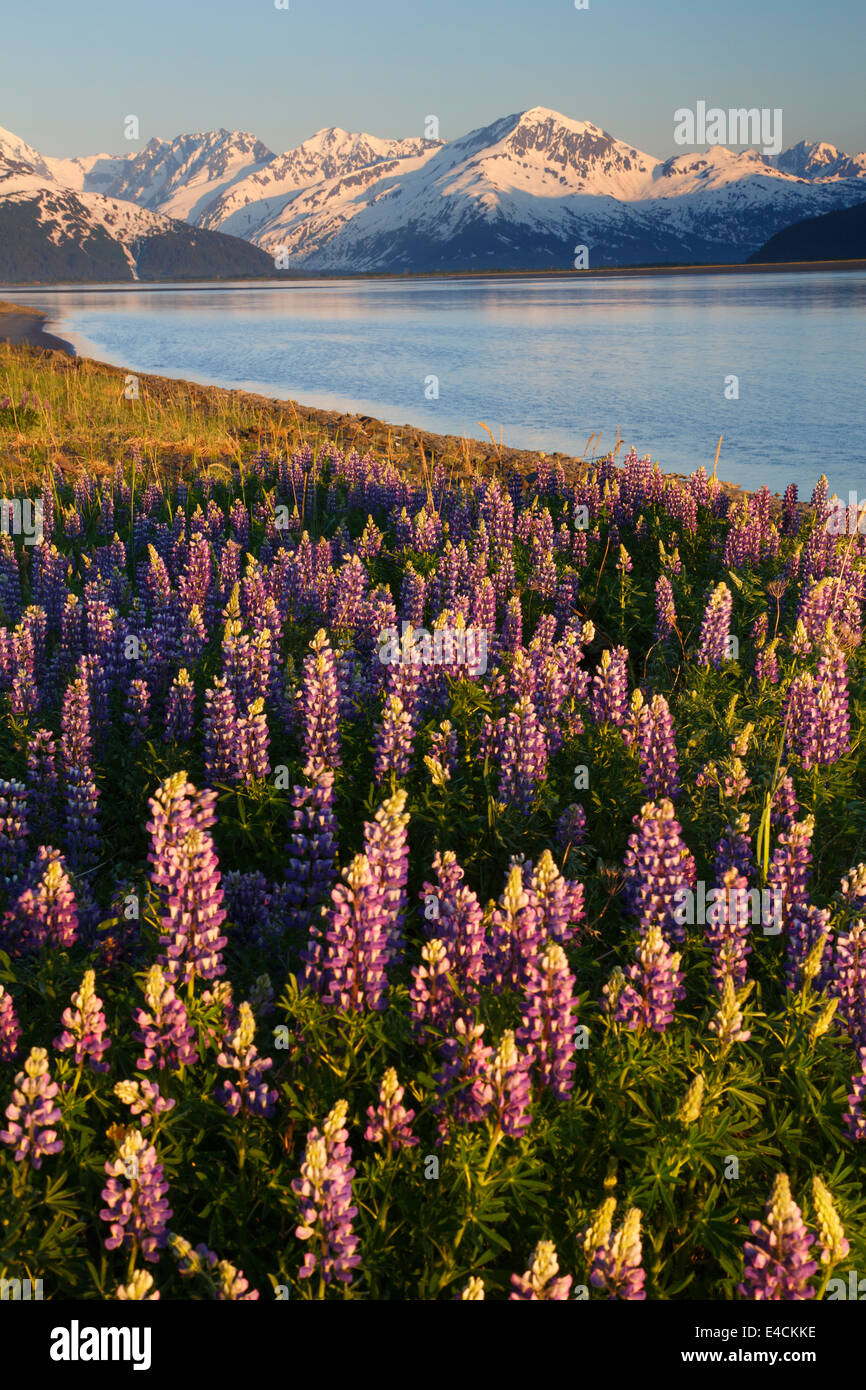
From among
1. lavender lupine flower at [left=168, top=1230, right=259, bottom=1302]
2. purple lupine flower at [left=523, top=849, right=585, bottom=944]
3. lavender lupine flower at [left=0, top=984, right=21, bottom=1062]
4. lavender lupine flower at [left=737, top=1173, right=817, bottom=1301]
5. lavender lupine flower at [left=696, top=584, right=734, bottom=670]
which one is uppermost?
lavender lupine flower at [left=696, top=584, right=734, bottom=670]

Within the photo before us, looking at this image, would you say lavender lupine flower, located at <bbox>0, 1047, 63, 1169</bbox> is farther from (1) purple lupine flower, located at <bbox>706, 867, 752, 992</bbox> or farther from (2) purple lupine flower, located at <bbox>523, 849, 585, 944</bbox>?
(1) purple lupine flower, located at <bbox>706, 867, 752, 992</bbox>

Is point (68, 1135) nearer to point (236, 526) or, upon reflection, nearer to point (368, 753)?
point (368, 753)

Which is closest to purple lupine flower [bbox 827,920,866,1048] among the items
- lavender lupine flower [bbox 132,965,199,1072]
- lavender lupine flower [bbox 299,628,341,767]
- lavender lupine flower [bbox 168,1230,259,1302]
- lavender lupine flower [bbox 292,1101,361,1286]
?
lavender lupine flower [bbox 292,1101,361,1286]

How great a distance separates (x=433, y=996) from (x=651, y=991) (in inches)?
30.7

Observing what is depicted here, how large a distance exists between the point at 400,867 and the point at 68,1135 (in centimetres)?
139

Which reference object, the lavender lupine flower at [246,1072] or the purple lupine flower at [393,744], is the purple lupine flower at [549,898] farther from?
the purple lupine flower at [393,744]

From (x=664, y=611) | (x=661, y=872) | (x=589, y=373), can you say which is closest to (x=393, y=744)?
(x=661, y=872)

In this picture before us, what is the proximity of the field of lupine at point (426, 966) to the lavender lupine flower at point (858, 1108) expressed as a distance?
11 mm

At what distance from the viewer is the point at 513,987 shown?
3336 mm

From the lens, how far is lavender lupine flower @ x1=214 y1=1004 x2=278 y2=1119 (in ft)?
9.58

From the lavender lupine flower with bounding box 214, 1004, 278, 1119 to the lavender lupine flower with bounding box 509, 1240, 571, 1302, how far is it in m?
1.00

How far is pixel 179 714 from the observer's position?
5.48 m

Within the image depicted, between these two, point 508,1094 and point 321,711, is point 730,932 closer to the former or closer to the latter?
point 508,1094
